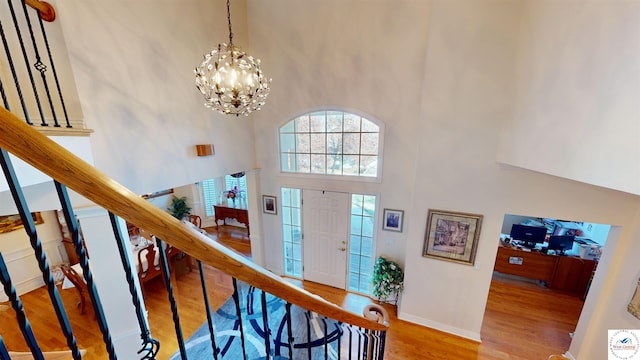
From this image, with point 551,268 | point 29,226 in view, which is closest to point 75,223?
A: point 29,226

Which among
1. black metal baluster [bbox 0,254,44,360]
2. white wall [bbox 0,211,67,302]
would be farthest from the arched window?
white wall [bbox 0,211,67,302]

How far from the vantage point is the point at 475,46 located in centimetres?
291

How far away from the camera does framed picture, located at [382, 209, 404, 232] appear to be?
4047mm

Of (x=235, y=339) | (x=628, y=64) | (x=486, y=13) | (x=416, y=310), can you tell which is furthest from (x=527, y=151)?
(x=235, y=339)

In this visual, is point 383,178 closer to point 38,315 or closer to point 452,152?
point 452,152

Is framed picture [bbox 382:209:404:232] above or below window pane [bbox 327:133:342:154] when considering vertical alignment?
below

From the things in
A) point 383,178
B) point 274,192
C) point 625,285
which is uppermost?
point 383,178

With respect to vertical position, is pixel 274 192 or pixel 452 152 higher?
pixel 452 152

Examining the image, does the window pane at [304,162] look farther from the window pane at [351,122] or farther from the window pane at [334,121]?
the window pane at [351,122]

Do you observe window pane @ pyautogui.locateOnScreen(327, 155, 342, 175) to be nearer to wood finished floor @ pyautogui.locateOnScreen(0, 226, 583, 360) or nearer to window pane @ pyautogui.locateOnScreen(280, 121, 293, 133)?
window pane @ pyautogui.locateOnScreen(280, 121, 293, 133)

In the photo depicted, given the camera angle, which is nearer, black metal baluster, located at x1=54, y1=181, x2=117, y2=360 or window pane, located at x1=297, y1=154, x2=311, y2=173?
black metal baluster, located at x1=54, y1=181, x2=117, y2=360

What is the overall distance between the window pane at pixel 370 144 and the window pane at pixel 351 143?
0.09m

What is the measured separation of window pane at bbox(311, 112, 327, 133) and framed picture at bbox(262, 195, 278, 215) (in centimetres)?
157

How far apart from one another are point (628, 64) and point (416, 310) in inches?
144
